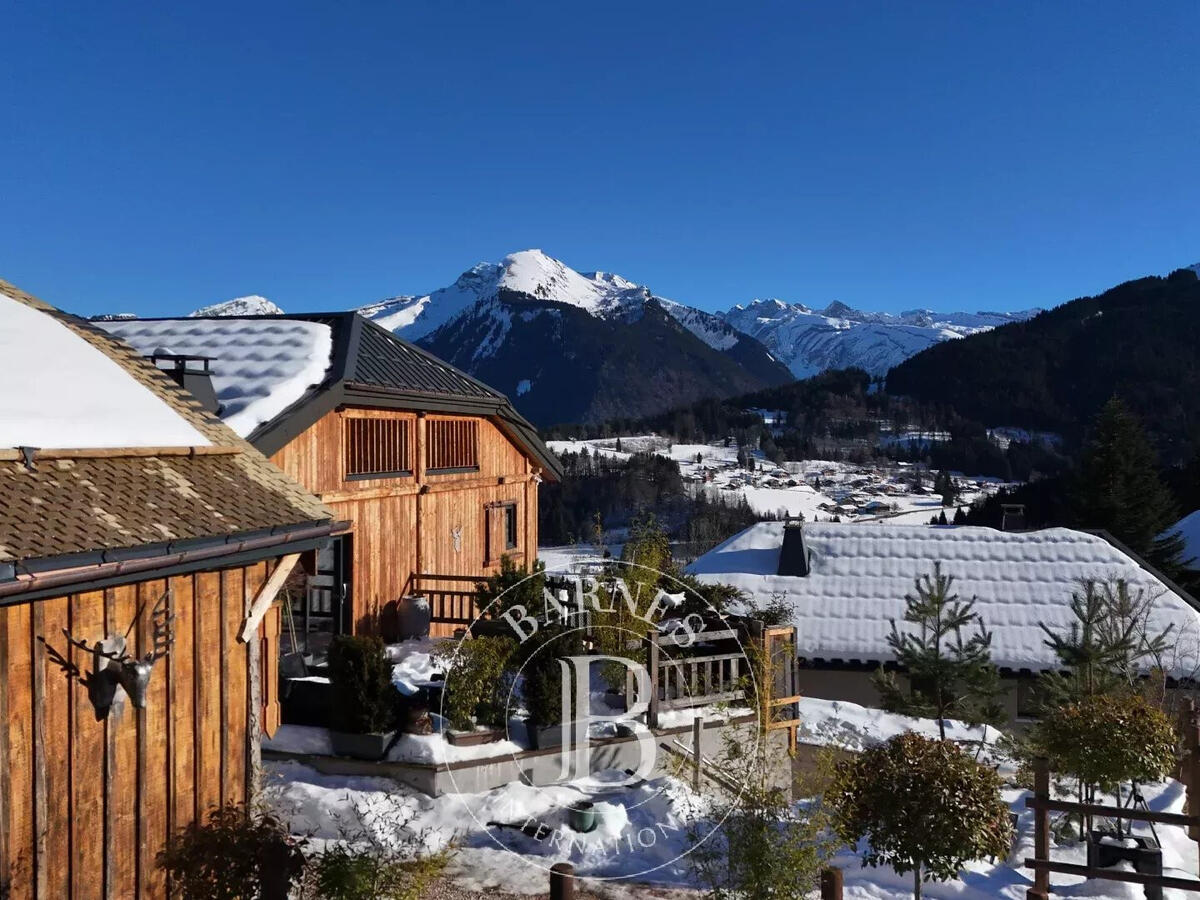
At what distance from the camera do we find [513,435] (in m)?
16.2

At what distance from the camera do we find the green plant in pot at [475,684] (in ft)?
26.7

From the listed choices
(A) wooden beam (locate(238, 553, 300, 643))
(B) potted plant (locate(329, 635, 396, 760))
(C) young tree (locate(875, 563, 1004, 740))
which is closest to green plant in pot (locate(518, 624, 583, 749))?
(B) potted plant (locate(329, 635, 396, 760))

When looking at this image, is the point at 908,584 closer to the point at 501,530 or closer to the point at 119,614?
the point at 501,530

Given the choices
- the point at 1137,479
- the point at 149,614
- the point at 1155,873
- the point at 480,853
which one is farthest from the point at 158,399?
the point at 1137,479

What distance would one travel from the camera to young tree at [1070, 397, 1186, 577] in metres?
35.4

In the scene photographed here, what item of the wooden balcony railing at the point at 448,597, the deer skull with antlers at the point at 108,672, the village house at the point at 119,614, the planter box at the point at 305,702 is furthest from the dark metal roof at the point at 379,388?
the deer skull with antlers at the point at 108,672

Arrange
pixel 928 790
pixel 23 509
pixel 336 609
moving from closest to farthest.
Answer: pixel 23 509 < pixel 928 790 < pixel 336 609

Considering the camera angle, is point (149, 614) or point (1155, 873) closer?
point (149, 614)

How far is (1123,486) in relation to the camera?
35.9 m

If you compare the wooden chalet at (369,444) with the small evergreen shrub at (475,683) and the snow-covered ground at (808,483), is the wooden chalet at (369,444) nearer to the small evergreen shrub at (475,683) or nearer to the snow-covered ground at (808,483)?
the small evergreen shrub at (475,683)

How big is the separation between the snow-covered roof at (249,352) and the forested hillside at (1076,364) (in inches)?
4076

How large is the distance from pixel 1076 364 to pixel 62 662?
133780 mm

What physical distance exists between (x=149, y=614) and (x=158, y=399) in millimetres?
2238

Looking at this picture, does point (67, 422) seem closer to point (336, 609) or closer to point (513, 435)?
point (336, 609)
